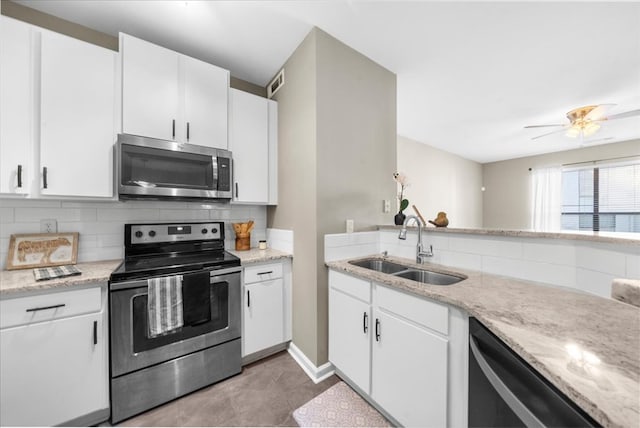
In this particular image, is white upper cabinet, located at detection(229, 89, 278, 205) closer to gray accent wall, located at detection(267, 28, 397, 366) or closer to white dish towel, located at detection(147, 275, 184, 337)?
gray accent wall, located at detection(267, 28, 397, 366)

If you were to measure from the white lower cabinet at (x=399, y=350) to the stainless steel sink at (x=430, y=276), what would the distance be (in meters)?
0.36

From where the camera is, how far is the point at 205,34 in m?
1.84

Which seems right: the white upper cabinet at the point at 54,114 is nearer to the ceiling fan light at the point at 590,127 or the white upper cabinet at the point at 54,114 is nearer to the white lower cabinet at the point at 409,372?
the white lower cabinet at the point at 409,372

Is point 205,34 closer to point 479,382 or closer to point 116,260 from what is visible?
Result: point 116,260

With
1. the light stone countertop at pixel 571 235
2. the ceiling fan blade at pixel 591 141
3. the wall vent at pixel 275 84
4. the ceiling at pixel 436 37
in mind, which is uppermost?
the ceiling at pixel 436 37

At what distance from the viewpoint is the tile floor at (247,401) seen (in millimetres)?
1372

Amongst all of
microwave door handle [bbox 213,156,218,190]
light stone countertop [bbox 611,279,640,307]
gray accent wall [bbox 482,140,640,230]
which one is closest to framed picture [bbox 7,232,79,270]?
microwave door handle [bbox 213,156,218,190]

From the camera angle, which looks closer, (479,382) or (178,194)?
(479,382)

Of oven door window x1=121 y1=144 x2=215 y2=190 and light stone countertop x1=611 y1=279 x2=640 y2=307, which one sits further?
oven door window x1=121 y1=144 x2=215 y2=190

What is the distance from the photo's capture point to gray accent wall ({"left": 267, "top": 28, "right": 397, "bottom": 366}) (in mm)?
1787

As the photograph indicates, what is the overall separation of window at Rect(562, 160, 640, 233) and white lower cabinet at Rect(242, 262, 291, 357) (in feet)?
21.9

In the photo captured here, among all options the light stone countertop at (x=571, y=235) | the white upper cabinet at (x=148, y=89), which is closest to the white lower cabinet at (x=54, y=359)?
the white upper cabinet at (x=148, y=89)

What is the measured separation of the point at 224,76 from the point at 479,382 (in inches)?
103

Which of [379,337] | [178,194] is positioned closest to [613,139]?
[379,337]
